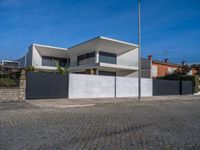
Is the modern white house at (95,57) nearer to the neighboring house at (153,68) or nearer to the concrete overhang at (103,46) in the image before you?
the concrete overhang at (103,46)

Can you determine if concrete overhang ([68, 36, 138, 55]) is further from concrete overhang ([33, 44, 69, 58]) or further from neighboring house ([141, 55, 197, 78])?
neighboring house ([141, 55, 197, 78])

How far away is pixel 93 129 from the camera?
6.36m

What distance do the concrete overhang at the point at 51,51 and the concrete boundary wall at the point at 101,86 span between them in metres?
15.3

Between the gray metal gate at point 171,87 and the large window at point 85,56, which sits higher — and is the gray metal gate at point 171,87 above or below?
below

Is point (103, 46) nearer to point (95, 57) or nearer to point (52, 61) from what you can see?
point (95, 57)

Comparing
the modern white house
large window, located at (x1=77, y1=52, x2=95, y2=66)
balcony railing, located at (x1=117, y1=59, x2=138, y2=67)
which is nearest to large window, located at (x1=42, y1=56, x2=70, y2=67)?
the modern white house

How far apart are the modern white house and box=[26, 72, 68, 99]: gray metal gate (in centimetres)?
917

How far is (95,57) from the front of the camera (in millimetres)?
27984

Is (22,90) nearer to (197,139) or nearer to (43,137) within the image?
(43,137)

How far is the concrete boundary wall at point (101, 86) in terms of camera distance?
17172mm

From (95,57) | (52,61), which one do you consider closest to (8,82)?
(95,57)

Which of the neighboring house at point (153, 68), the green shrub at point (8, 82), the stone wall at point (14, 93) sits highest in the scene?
the neighboring house at point (153, 68)

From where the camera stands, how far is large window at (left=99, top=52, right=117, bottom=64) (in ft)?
91.6

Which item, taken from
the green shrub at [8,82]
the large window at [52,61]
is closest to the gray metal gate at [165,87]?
the green shrub at [8,82]
